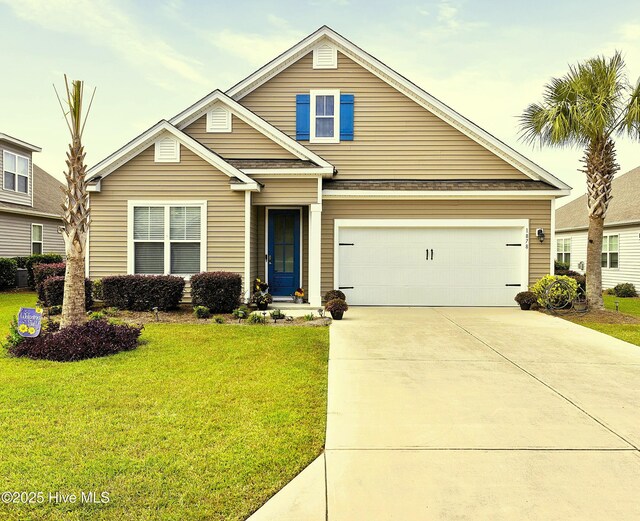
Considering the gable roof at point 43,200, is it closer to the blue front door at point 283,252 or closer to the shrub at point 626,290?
the blue front door at point 283,252

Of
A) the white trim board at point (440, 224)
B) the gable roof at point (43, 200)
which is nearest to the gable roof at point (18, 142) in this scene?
the gable roof at point (43, 200)

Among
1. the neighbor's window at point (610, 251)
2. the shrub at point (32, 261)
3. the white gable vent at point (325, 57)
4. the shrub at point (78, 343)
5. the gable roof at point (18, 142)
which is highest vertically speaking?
the white gable vent at point (325, 57)

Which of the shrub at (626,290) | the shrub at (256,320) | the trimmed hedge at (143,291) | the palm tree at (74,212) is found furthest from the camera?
the shrub at (626,290)

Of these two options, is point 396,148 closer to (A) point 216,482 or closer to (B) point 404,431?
(B) point 404,431

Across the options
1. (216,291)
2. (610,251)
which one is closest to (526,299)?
(216,291)

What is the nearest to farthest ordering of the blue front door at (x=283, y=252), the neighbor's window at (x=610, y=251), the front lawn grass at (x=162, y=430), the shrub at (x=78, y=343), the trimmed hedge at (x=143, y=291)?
the front lawn grass at (x=162, y=430) → the shrub at (x=78, y=343) → the trimmed hedge at (x=143, y=291) → the blue front door at (x=283, y=252) → the neighbor's window at (x=610, y=251)

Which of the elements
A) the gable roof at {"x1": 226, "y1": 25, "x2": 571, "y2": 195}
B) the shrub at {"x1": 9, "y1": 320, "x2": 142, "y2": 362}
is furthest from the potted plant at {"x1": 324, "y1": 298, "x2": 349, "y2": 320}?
the gable roof at {"x1": 226, "y1": 25, "x2": 571, "y2": 195}

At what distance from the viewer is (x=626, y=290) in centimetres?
1914

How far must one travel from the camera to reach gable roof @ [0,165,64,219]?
20647 mm

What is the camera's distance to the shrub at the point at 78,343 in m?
6.90

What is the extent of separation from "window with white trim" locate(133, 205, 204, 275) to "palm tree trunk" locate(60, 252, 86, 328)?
Answer: 160 inches

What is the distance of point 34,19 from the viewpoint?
594 inches

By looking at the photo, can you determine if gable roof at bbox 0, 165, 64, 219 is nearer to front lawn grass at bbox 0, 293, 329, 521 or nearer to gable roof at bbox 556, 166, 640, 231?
front lawn grass at bbox 0, 293, 329, 521

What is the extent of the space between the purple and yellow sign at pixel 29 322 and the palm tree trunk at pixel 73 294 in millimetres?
633
